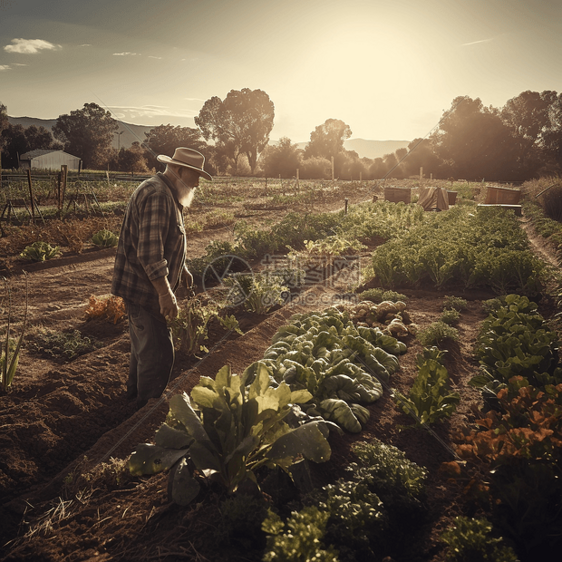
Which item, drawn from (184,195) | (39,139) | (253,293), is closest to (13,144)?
(39,139)

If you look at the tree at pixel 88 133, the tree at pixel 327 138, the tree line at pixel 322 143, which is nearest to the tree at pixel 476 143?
the tree line at pixel 322 143

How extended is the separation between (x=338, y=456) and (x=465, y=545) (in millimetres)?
1071

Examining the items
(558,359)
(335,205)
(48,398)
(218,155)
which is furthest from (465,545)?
(218,155)

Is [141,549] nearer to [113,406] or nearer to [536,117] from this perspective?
[113,406]

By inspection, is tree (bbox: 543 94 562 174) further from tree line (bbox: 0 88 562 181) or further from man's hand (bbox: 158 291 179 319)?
man's hand (bbox: 158 291 179 319)

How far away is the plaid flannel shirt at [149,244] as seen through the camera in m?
3.41

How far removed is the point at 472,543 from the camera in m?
1.96

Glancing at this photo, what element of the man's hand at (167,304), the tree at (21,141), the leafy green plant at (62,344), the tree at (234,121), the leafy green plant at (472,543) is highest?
the tree at (234,121)

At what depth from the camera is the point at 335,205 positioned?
2445 cm

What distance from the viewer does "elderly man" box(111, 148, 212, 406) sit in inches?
134

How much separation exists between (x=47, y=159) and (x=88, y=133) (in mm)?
8289

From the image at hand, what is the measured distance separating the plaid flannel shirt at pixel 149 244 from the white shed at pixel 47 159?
55713 millimetres

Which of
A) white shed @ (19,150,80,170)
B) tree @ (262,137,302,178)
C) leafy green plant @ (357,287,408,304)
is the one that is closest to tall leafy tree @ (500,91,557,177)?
tree @ (262,137,302,178)

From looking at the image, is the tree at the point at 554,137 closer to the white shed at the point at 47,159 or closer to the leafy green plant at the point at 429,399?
the leafy green plant at the point at 429,399
